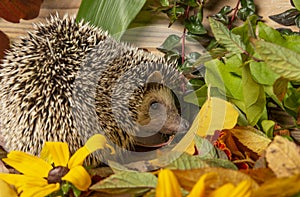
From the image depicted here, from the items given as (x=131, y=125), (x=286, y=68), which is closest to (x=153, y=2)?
(x=131, y=125)

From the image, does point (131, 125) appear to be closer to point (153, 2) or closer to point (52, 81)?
point (52, 81)

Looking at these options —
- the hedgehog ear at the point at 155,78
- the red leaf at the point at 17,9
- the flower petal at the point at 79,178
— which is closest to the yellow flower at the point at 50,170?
A: the flower petal at the point at 79,178

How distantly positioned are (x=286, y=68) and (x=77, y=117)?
0.94 ft

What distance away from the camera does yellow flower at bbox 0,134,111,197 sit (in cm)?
52

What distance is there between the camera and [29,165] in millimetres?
555

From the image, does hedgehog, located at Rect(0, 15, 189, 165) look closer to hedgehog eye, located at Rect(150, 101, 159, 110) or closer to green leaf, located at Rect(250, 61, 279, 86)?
hedgehog eye, located at Rect(150, 101, 159, 110)

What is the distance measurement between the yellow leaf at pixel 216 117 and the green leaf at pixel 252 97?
20mm

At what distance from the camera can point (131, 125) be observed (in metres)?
0.65

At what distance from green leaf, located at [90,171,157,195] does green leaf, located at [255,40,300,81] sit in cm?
13

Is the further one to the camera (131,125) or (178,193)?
(131,125)

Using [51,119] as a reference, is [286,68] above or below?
above

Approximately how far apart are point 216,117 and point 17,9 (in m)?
0.41

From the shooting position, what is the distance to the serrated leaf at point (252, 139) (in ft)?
1.81

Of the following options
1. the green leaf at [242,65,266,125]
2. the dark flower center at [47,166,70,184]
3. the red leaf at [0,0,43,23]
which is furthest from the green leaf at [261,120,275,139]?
the red leaf at [0,0,43,23]
